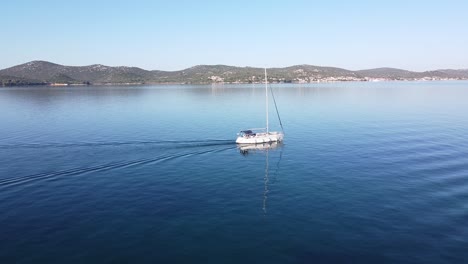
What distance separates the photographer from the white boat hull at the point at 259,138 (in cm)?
7100

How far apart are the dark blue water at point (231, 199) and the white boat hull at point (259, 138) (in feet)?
8.29

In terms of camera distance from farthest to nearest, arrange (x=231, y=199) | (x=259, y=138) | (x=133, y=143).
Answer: (x=259, y=138), (x=133, y=143), (x=231, y=199)

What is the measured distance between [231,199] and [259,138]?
3402 cm

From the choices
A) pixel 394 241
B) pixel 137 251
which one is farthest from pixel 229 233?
pixel 394 241

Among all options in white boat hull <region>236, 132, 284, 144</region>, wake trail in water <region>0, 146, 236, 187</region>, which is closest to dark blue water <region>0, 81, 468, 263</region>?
wake trail in water <region>0, 146, 236, 187</region>

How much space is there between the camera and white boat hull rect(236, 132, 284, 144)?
71000mm

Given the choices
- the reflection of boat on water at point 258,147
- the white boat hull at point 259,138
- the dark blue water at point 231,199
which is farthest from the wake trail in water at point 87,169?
the white boat hull at point 259,138

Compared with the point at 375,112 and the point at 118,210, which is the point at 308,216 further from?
the point at 375,112

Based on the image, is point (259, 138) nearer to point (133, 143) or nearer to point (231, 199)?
point (133, 143)

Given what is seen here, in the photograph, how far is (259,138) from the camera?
72.9 metres

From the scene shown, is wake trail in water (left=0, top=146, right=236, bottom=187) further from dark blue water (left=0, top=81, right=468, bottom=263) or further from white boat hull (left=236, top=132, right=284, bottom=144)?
white boat hull (left=236, top=132, right=284, bottom=144)

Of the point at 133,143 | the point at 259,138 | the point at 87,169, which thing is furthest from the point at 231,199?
the point at 133,143

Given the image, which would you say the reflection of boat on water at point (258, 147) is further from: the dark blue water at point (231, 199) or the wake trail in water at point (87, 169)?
the wake trail in water at point (87, 169)

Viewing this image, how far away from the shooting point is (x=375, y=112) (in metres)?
124
